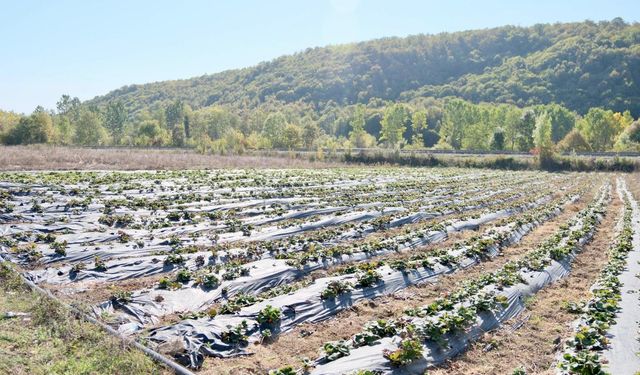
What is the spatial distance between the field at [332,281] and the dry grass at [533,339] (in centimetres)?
4

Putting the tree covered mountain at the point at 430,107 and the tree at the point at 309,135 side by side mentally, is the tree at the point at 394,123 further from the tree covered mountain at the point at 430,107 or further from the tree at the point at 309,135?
the tree at the point at 309,135

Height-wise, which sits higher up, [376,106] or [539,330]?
[376,106]

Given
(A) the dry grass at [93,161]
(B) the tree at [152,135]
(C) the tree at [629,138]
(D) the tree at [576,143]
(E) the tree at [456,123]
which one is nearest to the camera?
(A) the dry grass at [93,161]

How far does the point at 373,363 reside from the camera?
6414 mm

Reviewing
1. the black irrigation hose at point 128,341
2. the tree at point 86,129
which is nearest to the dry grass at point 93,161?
the black irrigation hose at point 128,341

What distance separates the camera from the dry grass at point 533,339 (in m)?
6.99

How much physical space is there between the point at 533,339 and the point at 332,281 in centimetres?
397

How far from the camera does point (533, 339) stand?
8062 mm

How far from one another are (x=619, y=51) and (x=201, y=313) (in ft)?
530

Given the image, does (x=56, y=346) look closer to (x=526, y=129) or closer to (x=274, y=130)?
(x=526, y=129)

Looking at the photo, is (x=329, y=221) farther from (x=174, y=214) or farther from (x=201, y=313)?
(x=201, y=313)

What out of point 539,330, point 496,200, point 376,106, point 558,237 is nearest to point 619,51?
point 376,106

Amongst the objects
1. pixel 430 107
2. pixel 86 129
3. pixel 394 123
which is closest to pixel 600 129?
pixel 394 123

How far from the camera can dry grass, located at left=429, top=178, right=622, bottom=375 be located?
275 inches
